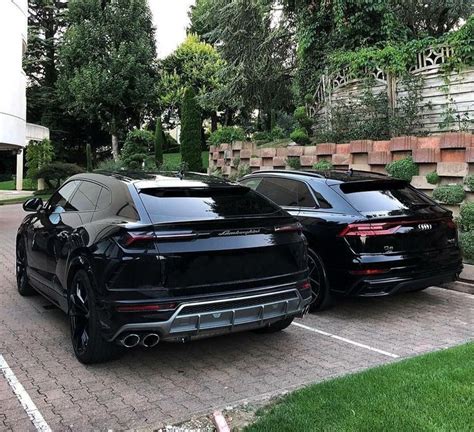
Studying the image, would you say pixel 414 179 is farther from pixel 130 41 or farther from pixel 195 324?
pixel 130 41

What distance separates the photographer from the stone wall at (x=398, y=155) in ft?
29.0

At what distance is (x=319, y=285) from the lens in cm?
594

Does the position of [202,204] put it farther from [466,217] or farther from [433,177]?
[433,177]

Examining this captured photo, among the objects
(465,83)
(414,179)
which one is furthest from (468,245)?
(465,83)

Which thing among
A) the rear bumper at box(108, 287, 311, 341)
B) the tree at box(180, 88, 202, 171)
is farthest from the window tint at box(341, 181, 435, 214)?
the tree at box(180, 88, 202, 171)

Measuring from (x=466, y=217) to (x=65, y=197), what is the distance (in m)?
6.14

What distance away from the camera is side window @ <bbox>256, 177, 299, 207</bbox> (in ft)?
22.0

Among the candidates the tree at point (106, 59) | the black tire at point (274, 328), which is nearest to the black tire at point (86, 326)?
the black tire at point (274, 328)

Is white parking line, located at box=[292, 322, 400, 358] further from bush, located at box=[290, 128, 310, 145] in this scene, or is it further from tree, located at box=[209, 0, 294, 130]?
tree, located at box=[209, 0, 294, 130]

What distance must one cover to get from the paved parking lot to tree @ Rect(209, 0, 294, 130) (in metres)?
15.2

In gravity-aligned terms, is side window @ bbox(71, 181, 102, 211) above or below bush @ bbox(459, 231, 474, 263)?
above

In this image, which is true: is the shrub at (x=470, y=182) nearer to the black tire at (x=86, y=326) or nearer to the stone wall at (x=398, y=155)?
the stone wall at (x=398, y=155)

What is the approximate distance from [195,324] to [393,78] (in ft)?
30.0

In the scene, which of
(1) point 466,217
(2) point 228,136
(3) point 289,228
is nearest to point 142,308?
(3) point 289,228
